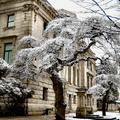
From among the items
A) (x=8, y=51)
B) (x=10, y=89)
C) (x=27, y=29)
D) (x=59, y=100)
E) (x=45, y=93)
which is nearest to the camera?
(x=59, y=100)

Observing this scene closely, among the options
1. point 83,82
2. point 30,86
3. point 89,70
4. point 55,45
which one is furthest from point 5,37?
point 89,70

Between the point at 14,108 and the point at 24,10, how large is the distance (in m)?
9.72

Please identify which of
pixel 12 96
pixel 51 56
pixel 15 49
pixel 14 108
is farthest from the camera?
pixel 15 49

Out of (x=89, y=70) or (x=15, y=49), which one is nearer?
(x=15, y=49)

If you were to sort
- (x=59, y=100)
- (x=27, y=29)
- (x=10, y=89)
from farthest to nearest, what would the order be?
(x=27, y=29), (x=10, y=89), (x=59, y=100)

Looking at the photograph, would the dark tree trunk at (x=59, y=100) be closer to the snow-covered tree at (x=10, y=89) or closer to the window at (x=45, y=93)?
the snow-covered tree at (x=10, y=89)

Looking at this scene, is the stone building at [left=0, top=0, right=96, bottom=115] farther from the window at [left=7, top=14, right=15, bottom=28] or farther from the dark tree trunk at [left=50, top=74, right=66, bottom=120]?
the dark tree trunk at [left=50, top=74, right=66, bottom=120]

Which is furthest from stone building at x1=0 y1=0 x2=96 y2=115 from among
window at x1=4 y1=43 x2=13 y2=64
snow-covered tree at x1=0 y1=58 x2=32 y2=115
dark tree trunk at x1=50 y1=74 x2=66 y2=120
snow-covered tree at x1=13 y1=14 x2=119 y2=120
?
dark tree trunk at x1=50 y1=74 x2=66 y2=120

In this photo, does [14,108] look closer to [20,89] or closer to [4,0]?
[20,89]

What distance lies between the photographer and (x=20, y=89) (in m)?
22.8

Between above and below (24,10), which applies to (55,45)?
below

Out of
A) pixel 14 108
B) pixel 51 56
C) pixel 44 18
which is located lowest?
pixel 14 108

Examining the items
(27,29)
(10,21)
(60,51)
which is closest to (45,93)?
(27,29)

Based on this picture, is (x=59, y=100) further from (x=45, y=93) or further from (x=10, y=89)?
(x=45, y=93)
